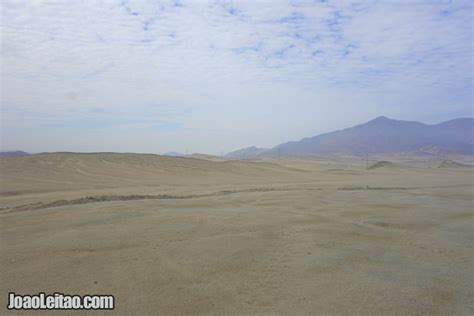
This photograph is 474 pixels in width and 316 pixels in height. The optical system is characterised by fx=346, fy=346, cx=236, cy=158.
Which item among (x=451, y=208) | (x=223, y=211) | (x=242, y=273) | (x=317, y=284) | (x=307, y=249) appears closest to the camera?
(x=317, y=284)

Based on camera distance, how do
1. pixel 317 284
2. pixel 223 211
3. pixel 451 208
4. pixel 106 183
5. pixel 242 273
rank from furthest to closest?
pixel 106 183
pixel 451 208
pixel 223 211
pixel 242 273
pixel 317 284

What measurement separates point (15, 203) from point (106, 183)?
7.50 m

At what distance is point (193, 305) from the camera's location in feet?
14.3

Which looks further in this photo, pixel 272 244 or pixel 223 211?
pixel 223 211

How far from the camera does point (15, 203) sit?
12070mm

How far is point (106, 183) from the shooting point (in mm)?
19562

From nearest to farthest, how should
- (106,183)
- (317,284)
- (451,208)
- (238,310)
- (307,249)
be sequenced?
1. (238,310)
2. (317,284)
3. (307,249)
4. (451,208)
5. (106,183)

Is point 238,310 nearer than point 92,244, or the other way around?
point 238,310

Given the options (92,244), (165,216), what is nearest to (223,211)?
(165,216)

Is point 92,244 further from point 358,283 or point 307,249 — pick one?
point 358,283

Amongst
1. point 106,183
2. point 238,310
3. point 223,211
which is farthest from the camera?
point 106,183

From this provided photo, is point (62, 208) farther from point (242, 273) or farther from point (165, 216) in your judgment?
point (242, 273)

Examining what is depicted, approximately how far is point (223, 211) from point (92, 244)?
418cm

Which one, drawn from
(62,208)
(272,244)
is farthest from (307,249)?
(62,208)
